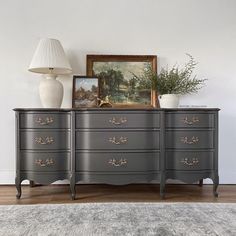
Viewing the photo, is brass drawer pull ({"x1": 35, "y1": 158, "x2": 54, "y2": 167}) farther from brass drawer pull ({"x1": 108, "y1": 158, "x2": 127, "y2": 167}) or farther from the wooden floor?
brass drawer pull ({"x1": 108, "y1": 158, "x2": 127, "y2": 167})

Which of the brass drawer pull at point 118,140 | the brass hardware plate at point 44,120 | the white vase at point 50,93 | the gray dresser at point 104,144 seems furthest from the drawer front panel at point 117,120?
the white vase at point 50,93

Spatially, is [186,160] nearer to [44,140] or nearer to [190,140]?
[190,140]

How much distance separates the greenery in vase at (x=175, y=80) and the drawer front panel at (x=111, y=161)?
28.8 inches

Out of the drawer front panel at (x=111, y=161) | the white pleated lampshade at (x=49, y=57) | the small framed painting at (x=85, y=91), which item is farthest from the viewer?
the small framed painting at (x=85, y=91)

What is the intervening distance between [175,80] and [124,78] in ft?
1.85

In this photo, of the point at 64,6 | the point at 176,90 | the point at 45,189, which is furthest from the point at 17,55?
the point at 176,90

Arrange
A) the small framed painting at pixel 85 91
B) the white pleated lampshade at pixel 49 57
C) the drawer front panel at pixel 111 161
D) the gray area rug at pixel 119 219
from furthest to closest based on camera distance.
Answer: the small framed painting at pixel 85 91 → the white pleated lampshade at pixel 49 57 → the drawer front panel at pixel 111 161 → the gray area rug at pixel 119 219

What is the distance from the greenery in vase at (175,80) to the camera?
8.70 feet

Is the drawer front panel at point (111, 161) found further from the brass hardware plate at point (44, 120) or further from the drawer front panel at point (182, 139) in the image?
the brass hardware plate at point (44, 120)

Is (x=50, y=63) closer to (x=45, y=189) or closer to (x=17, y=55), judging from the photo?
(x=17, y=55)

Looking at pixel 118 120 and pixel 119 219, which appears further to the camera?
pixel 118 120

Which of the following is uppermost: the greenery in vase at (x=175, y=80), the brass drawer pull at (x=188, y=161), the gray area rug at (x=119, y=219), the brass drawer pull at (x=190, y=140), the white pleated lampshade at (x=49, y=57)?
the white pleated lampshade at (x=49, y=57)

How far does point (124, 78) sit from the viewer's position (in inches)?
114

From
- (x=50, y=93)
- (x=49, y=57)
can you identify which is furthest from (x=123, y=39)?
(x=50, y=93)
